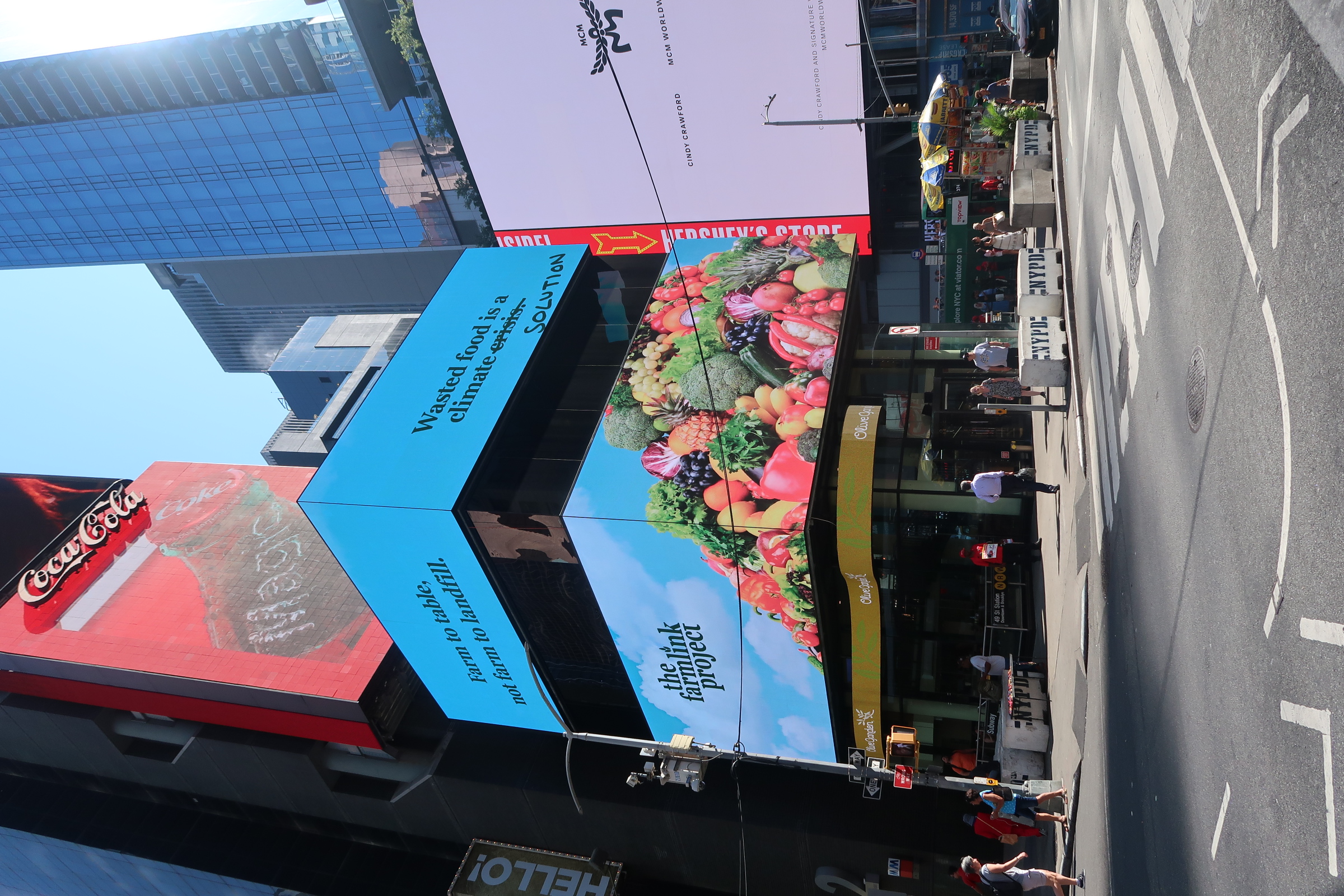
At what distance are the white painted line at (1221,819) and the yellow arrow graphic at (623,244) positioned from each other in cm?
1889

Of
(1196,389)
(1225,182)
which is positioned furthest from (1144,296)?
(1225,182)

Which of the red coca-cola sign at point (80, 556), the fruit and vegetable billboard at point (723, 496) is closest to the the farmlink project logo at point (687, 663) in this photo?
the fruit and vegetable billboard at point (723, 496)

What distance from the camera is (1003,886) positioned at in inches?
404

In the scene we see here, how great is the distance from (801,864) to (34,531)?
24.4m

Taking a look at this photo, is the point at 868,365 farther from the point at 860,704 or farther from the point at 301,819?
the point at 301,819

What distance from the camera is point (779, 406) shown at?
12.1 metres

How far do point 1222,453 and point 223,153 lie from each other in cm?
3886

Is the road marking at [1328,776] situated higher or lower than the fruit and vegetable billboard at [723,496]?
higher

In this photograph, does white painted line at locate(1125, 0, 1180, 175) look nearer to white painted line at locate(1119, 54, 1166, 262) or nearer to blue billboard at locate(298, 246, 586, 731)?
white painted line at locate(1119, 54, 1166, 262)

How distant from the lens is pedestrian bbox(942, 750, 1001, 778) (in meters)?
13.8

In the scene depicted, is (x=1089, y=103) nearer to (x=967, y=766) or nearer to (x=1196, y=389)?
(x=1196, y=389)

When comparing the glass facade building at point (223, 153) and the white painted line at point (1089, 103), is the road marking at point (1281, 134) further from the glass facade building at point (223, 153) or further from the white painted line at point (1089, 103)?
the glass facade building at point (223, 153)

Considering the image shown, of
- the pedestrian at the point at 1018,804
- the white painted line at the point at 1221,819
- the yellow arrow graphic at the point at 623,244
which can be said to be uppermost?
the white painted line at the point at 1221,819

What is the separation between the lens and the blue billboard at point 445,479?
13.0 m
